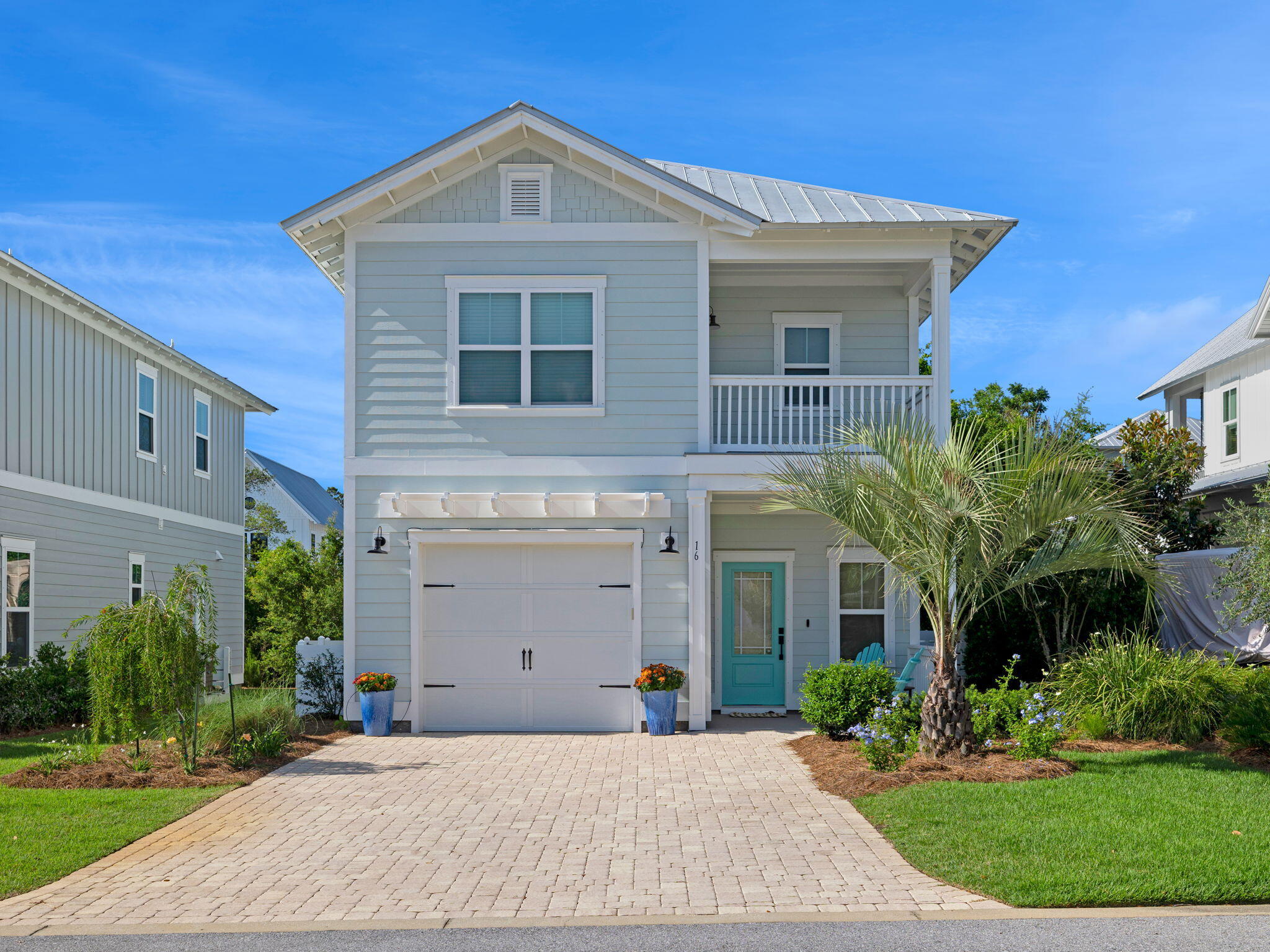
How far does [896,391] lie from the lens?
14.6m

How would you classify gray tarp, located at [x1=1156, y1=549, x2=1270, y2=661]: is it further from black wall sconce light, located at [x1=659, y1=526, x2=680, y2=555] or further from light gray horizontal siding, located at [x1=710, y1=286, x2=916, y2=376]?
black wall sconce light, located at [x1=659, y1=526, x2=680, y2=555]

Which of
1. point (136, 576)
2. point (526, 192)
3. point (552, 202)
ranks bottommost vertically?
point (136, 576)

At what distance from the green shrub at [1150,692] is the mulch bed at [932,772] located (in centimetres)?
172

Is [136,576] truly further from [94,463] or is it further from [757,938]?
[757,938]

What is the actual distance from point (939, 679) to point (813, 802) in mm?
1901

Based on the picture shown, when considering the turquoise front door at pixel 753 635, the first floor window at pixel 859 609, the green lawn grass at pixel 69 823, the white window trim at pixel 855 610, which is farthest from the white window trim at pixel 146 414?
the first floor window at pixel 859 609

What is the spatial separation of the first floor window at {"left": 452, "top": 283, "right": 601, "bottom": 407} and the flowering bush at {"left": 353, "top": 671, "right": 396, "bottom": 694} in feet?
11.5

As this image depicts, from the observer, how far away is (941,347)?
1388 cm

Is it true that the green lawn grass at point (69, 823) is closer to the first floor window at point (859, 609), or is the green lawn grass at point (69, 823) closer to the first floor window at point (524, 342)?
the first floor window at point (524, 342)

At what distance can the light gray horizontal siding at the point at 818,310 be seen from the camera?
52.2 ft

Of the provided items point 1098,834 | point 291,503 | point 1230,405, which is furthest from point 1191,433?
point 291,503

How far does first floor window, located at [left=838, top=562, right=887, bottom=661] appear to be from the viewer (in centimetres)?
1558

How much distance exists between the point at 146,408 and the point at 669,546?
1089 cm

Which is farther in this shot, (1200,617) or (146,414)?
(146,414)
